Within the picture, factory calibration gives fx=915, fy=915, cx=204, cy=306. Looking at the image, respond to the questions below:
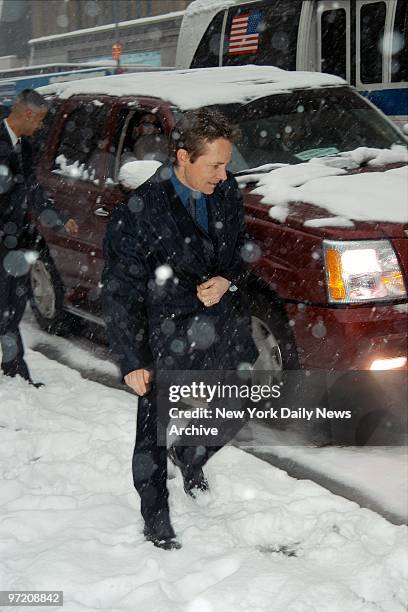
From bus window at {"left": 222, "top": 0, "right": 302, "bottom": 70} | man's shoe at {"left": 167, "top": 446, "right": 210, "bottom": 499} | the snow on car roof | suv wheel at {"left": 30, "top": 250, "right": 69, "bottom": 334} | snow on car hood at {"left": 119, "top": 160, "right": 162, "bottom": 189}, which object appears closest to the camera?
man's shoe at {"left": 167, "top": 446, "right": 210, "bottom": 499}

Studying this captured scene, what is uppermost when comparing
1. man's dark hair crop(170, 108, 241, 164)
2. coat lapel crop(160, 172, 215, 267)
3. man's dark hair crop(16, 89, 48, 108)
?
man's dark hair crop(170, 108, 241, 164)

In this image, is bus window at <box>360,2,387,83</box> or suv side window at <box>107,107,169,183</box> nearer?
suv side window at <box>107,107,169,183</box>

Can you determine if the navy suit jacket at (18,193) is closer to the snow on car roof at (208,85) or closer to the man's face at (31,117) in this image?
the man's face at (31,117)

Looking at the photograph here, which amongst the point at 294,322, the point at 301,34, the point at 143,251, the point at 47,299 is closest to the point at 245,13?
the point at 301,34

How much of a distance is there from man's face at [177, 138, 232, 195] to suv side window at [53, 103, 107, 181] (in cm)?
289

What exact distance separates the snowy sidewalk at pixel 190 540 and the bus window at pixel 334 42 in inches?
332

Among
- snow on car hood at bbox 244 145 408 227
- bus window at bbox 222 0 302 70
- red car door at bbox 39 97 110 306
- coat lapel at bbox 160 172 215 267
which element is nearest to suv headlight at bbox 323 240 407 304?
snow on car hood at bbox 244 145 408 227

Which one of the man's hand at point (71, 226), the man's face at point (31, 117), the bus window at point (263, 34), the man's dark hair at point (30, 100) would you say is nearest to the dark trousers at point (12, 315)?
the man's hand at point (71, 226)

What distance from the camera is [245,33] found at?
45.2 feet

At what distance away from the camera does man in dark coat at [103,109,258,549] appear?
344cm

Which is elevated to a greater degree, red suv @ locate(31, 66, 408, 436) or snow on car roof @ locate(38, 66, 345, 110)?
snow on car roof @ locate(38, 66, 345, 110)

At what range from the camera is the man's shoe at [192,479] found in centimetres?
422

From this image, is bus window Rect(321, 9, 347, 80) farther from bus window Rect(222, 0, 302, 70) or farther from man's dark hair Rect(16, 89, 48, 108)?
man's dark hair Rect(16, 89, 48, 108)

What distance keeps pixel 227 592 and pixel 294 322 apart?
Result: 161cm
